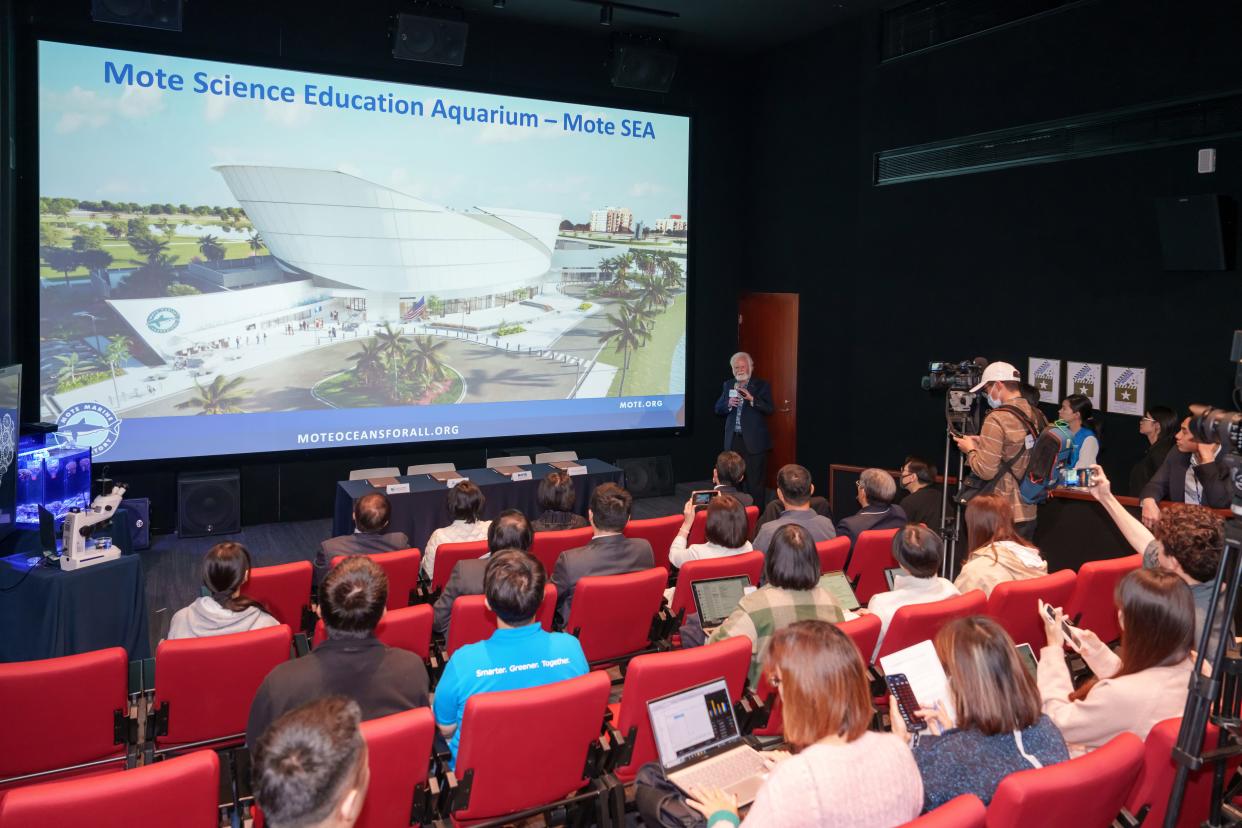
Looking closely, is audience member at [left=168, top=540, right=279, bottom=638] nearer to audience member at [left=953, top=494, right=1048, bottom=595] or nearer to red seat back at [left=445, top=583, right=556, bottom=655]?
red seat back at [left=445, top=583, right=556, bottom=655]

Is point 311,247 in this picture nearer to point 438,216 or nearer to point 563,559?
point 438,216

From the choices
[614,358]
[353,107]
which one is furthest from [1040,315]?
[353,107]

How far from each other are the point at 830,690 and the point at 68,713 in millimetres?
2405

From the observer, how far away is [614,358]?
904 cm

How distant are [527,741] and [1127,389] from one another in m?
5.54

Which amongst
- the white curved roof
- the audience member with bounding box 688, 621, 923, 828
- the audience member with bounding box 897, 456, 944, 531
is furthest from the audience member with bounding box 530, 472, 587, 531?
the white curved roof

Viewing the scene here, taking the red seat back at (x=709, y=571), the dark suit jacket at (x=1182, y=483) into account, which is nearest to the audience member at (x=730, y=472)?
the red seat back at (x=709, y=571)

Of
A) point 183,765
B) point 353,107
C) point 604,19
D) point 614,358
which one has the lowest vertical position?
point 183,765

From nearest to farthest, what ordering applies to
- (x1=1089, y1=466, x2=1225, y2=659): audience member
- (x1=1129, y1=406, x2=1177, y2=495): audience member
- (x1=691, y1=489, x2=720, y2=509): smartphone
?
(x1=1089, y1=466, x2=1225, y2=659): audience member < (x1=691, y1=489, x2=720, y2=509): smartphone < (x1=1129, y1=406, x2=1177, y2=495): audience member

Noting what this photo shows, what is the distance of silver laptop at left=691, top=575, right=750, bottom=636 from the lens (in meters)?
3.57

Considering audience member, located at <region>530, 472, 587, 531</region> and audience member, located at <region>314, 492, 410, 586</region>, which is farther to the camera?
audience member, located at <region>530, 472, 587, 531</region>

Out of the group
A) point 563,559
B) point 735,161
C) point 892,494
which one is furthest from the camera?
point 735,161

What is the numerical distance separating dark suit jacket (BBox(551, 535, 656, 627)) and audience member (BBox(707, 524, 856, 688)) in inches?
33.3

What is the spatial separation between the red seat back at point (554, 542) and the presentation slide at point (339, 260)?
11.8 feet
